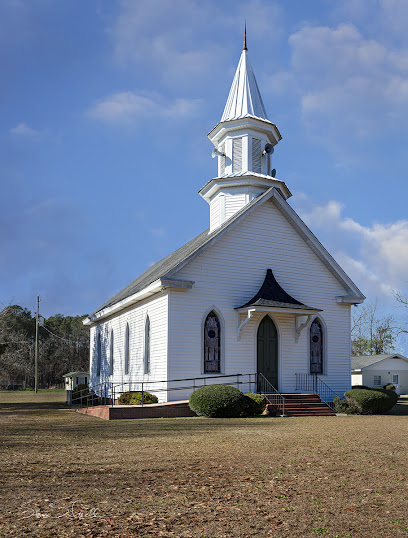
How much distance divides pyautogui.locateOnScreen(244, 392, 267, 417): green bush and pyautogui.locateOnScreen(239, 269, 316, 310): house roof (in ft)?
13.0

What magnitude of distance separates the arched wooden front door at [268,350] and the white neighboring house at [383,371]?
32759 millimetres

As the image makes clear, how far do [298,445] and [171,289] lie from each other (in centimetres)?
1142

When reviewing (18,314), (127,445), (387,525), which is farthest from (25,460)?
(18,314)

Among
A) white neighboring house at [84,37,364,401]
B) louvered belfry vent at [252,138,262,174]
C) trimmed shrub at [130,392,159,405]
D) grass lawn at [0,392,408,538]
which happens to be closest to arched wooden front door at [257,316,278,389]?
white neighboring house at [84,37,364,401]

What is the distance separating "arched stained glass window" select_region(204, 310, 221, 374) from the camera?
78.1ft

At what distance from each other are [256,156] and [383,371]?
3586 cm

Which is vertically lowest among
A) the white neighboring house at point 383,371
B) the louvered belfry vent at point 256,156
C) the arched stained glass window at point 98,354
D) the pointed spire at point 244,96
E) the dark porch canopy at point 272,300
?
the white neighboring house at point 383,371

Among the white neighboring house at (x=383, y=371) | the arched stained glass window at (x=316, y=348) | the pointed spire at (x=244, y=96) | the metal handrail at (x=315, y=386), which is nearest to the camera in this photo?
the metal handrail at (x=315, y=386)

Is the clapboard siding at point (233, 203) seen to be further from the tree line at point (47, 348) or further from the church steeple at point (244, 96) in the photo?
the tree line at point (47, 348)

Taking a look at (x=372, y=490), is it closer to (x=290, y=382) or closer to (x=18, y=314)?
(x=290, y=382)

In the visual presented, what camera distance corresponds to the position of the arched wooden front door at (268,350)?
82.3 feet

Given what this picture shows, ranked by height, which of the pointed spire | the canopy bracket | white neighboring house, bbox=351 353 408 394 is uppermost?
the pointed spire

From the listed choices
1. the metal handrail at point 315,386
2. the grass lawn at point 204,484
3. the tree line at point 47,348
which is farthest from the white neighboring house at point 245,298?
the tree line at point 47,348

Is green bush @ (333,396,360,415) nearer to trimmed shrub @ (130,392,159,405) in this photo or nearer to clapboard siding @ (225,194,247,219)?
trimmed shrub @ (130,392,159,405)
